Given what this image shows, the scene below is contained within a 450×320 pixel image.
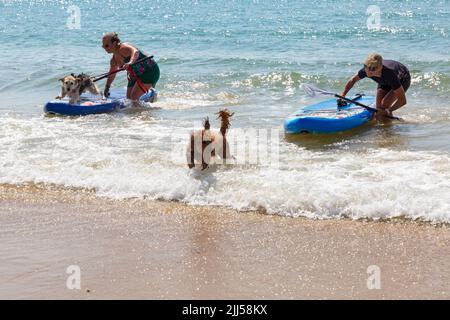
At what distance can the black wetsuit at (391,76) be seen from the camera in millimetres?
9711

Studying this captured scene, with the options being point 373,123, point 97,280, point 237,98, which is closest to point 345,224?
point 97,280

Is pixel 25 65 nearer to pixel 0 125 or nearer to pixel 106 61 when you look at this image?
pixel 106 61

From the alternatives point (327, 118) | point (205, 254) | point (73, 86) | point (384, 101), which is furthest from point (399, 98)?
point (205, 254)

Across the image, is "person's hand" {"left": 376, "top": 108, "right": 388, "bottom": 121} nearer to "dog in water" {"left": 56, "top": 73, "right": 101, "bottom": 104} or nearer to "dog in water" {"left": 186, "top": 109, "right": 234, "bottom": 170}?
"dog in water" {"left": 186, "top": 109, "right": 234, "bottom": 170}

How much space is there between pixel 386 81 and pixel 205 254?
5298mm

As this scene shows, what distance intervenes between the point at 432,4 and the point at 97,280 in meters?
28.7

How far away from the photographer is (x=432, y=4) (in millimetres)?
30797

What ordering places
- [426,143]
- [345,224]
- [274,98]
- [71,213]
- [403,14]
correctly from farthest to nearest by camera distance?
[403,14], [274,98], [426,143], [71,213], [345,224]

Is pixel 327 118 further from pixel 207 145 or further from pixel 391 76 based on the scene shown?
pixel 207 145

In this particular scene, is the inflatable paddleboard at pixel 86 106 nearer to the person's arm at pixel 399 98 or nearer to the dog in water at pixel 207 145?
the dog in water at pixel 207 145

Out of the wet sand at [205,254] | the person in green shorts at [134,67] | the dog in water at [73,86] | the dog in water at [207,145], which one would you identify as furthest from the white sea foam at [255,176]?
the person in green shorts at [134,67]

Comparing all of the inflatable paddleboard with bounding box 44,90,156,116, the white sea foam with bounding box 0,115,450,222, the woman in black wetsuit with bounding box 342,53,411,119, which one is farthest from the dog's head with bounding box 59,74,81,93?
the woman in black wetsuit with bounding box 342,53,411,119

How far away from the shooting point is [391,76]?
9.70 metres

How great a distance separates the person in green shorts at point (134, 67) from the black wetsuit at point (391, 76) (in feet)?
12.1
